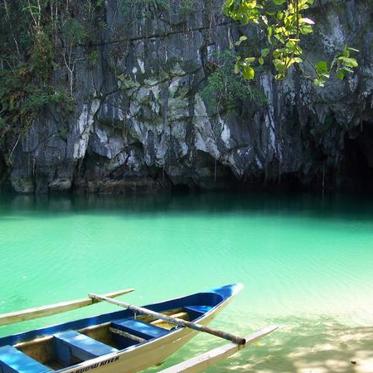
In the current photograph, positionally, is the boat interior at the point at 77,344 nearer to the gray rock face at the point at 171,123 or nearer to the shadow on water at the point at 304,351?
the shadow on water at the point at 304,351

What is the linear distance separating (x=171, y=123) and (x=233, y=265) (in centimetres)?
984

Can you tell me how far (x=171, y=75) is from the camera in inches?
661

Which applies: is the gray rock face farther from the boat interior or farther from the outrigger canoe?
the boat interior

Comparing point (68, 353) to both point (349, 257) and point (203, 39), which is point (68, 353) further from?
point (203, 39)

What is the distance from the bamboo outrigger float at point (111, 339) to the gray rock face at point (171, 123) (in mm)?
11533

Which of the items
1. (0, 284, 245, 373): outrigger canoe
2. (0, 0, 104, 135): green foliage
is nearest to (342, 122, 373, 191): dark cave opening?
(0, 0, 104, 135): green foliage

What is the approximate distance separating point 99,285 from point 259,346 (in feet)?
9.57

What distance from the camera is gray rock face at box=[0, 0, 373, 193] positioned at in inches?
635

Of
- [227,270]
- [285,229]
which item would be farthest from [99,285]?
[285,229]

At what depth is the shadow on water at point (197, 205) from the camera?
13.5 meters

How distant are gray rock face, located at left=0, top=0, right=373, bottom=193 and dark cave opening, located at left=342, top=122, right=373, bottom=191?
104cm

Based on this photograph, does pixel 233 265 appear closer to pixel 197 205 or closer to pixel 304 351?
pixel 304 351

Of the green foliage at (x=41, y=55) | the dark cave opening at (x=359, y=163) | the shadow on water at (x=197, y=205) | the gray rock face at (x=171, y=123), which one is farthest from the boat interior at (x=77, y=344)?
the dark cave opening at (x=359, y=163)

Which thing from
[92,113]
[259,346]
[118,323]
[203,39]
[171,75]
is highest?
[203,39]
